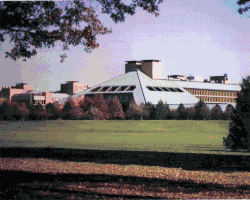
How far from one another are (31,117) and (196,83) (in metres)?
59.0

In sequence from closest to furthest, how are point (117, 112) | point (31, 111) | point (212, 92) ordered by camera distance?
1. point (31, 111)
2. point (117, 112)
3. point (212, 92)

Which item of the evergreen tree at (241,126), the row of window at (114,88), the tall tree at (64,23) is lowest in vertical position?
the evergreen tree at (241,126)

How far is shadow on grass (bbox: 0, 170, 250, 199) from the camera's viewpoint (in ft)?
20.0

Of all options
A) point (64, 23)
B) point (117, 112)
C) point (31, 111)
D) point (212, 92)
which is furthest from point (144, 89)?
point (64, 23)

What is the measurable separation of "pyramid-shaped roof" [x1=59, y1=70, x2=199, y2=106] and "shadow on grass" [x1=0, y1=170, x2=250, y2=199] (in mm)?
60250

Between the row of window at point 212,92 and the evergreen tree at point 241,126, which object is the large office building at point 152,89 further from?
the evergreen tree at point 241,126

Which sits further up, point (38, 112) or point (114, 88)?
point (114, 88)

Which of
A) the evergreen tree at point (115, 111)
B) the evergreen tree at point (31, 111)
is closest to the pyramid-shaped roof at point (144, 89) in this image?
the evergreen tree at point (115, 111)

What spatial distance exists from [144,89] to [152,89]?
3.53 m

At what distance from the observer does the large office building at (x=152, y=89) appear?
71562 mm

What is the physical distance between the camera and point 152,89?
76500 mm

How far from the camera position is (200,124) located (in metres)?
47.0

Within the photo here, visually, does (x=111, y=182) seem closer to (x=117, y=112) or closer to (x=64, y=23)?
(x=64, y=23)

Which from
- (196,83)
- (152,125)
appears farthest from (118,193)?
(196,83)
